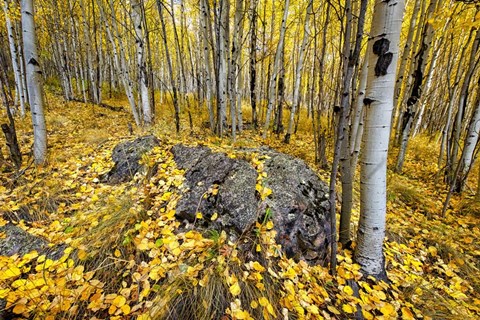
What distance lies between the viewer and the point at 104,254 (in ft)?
6.73

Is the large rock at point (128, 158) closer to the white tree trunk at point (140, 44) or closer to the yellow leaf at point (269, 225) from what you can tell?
the white tree trunk at point (140, 44)

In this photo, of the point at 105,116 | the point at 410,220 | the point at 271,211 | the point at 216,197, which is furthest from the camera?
the point at 105,116

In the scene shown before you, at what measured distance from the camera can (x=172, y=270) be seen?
6.08 feet

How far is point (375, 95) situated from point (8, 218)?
13.4ft

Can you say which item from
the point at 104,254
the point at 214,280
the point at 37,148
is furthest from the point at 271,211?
the point at 37,148

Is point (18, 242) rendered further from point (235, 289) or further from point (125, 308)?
point (235, 289)

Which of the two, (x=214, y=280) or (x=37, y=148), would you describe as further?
(x=37, y=148)

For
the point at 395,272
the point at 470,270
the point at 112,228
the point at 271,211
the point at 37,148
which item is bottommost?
the point at 470,270

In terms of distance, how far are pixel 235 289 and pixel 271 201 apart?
0.92 m

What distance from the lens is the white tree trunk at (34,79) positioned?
349 cm

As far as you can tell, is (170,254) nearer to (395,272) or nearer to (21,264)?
(21,264)

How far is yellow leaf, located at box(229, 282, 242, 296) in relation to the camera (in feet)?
5.49

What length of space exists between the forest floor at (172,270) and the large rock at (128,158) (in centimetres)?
24

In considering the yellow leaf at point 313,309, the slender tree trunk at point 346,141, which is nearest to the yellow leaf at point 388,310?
the yellow leaf at point 313,309
